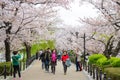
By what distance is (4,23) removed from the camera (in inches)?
1043

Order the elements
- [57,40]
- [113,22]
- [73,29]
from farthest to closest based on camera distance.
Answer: [57,40]
[73,29]
[113,22]

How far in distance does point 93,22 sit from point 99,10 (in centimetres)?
511

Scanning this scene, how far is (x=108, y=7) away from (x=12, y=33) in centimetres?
803

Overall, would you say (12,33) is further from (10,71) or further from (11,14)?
(10,71)

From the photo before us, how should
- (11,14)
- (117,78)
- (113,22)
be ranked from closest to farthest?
(117,78), (113,22), (11,14)

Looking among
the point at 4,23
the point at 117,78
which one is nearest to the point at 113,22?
the point at 117,78

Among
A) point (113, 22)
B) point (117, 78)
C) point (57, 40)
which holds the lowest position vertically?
point (57, 40)

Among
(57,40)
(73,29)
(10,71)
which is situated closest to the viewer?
(10,71)

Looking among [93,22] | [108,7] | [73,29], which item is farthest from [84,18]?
[73,29]

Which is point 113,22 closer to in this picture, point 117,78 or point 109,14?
point 109,14

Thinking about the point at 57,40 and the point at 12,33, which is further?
the point at 57,40

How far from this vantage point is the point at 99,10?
23.5 m

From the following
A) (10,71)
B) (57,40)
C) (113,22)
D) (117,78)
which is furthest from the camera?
(57,40)

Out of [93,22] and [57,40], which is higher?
[93,22]
